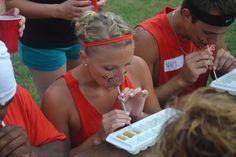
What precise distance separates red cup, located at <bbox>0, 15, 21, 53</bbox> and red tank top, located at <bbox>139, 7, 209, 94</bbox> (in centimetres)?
76

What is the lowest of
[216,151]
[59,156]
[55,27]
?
[59,156]

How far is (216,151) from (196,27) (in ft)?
4.90

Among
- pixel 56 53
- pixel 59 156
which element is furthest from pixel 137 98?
pixel 56 53

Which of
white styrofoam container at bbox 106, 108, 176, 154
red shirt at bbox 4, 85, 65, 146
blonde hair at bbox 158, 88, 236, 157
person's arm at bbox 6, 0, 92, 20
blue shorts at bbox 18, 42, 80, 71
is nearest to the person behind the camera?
blonde hair at bbox 158, 88, 236, 157

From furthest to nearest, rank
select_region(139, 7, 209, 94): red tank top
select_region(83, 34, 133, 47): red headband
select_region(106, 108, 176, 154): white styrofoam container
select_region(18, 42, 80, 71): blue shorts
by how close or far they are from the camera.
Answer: select_region(18, 42, 80, 71): blue shorts → select_region(139, 7, 209, 94): red tank top → select_region(83, 34, 133, 47): red headband → select_region(106, 108, 176, 154): white styrofoam container

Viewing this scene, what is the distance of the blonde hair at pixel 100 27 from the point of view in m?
1.84

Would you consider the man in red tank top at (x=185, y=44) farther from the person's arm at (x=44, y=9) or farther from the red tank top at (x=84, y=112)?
the red tank top at (x=84, y=112)

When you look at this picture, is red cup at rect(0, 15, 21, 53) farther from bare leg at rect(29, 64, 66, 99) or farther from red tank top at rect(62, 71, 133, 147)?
bare leg at rect(29, 64, 66, 99)

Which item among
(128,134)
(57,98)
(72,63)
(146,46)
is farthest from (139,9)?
(128,134)

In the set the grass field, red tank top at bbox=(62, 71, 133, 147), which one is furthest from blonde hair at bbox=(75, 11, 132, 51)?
the grass field

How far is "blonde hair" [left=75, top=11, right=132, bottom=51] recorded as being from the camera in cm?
184

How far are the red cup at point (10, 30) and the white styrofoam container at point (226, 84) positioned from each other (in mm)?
866

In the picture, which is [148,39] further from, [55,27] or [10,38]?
[10,38]

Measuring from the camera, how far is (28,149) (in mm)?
1385
